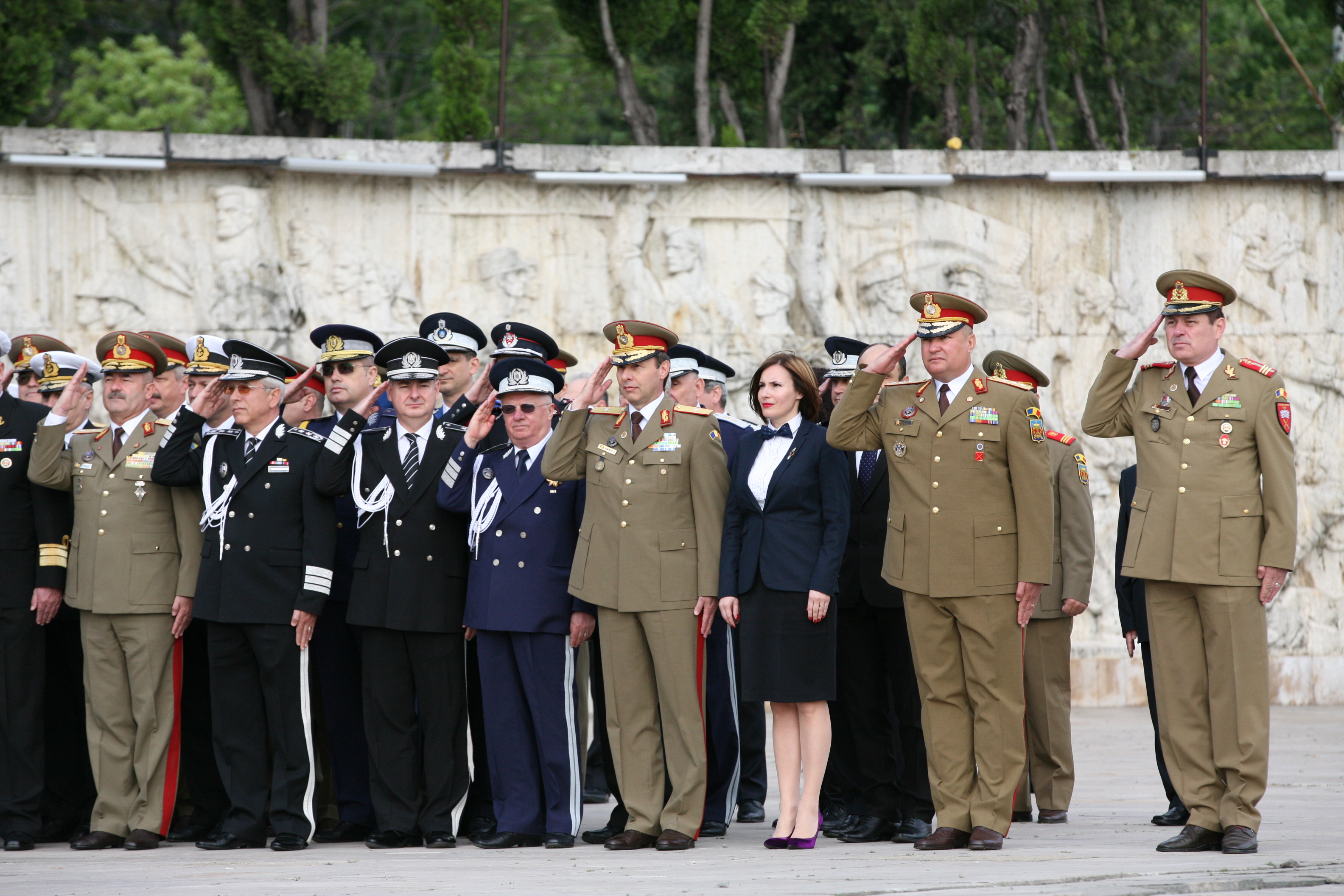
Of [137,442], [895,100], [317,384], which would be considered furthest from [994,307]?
[137,442]

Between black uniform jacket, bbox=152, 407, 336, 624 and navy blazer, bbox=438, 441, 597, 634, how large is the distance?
1.88 ft

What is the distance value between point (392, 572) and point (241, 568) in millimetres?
630

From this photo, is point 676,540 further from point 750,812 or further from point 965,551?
point 750,812

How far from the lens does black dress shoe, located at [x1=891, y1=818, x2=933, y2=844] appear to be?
6281 millimetres

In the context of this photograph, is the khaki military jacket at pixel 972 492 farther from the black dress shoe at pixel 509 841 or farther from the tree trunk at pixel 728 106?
the tree trunk at pixel 728 106

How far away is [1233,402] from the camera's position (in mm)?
5766

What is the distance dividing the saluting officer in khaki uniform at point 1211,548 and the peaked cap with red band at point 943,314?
0.65m

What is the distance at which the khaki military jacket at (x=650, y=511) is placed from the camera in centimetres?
613

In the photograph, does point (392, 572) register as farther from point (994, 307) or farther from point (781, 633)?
point (994, 307)

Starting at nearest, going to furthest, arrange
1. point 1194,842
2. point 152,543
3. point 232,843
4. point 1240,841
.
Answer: point 1240,841
point 1194,842
point 232,843
point 152,543

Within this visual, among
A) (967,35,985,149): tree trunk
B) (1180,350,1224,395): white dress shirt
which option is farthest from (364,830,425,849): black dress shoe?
(967,35,985,149): tree trunk

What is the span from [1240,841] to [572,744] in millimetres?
2623

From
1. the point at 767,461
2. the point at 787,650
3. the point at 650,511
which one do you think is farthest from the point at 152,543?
the point at 787,650

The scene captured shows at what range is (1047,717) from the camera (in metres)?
7.18
